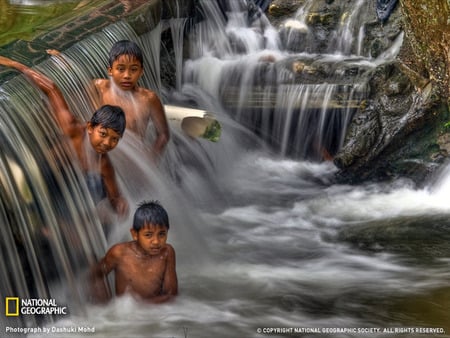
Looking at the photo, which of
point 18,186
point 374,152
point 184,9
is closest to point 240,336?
point 18,186

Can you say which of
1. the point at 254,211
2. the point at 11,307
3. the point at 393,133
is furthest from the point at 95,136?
the point at 393,133

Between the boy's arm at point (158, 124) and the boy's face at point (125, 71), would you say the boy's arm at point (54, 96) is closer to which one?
the boy's face at point (125, 71)

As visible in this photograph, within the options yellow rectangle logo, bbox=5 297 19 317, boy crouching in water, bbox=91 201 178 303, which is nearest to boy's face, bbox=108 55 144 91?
boy crouching in water, bbox=91 201 178 303

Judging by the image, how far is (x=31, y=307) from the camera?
4.43 meters

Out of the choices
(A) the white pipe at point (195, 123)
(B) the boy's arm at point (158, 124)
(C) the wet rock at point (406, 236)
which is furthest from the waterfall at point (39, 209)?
(A) the white pipe at point (195, 123)

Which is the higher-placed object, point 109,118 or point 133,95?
point 133,95

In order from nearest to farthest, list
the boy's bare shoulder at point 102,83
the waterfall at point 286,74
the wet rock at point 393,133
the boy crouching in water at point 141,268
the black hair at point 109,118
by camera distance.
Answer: the boy crouching in water at point 141,268, the black hair at point 109,118, the boy's bare shoulder at point 102,83, the wet rock at point 393,133, the waterfall at point 286,74

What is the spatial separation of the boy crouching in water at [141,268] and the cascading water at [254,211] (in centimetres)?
9

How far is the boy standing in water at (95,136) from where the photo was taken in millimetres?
5082

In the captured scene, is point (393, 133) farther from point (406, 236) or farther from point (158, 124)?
point (158, 124)

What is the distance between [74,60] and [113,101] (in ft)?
2.17

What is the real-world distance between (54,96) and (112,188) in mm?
811

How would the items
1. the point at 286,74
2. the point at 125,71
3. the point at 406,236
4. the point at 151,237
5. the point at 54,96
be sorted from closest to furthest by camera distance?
the point at 151,237 < the point at 54,96 < the point at 125,71 < the point at 406,236 < the point at 286,74

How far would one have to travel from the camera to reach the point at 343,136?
841 centimetres
